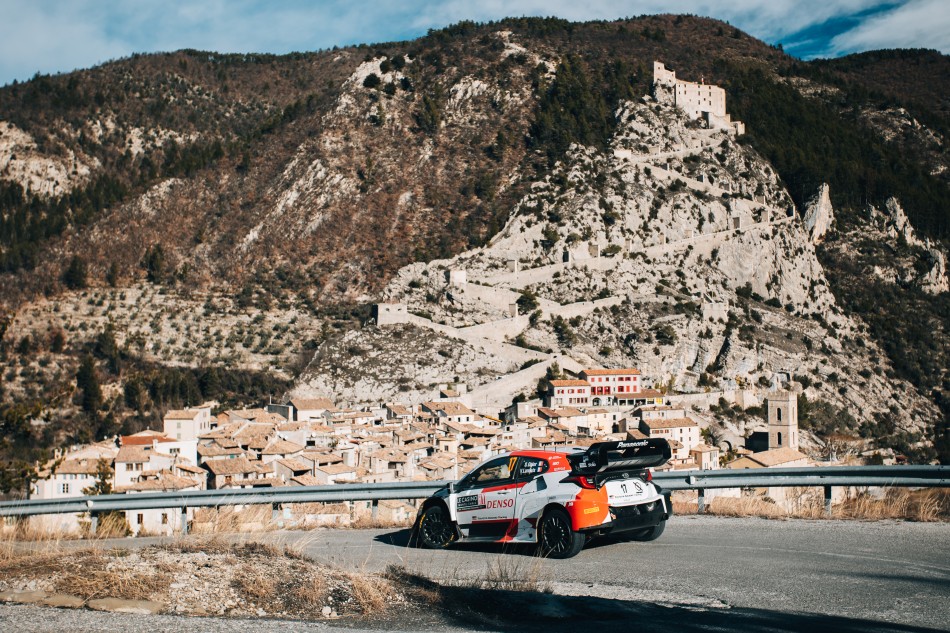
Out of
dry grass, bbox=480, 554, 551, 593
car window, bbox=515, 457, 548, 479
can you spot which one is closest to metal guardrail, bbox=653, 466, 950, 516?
car window, bbox=515, 457, 548, 479

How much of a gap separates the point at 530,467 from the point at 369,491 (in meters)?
3.45

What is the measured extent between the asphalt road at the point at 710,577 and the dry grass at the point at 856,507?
515mm

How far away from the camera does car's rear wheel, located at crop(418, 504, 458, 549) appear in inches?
460

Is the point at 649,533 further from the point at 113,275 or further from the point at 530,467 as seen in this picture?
the point at 113,275

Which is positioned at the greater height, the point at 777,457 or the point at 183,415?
the point at 183,415

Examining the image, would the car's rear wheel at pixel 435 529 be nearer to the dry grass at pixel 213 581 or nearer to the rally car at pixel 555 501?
the rally car at pixel 555 501

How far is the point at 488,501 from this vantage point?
37.4 feet

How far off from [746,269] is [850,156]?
46.0 m

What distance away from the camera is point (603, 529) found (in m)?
10.4

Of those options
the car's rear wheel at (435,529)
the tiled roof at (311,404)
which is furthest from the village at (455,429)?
the car's rear wheel at (435,529)

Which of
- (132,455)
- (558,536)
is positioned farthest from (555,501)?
(132,455)

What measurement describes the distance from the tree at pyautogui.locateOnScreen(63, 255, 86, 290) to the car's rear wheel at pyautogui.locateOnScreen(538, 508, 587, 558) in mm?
103743

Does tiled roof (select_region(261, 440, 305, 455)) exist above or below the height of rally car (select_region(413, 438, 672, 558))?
below

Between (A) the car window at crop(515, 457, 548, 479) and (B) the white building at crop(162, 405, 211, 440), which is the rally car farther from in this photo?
(B) the white building at crop(162, 405, 211, 440)
